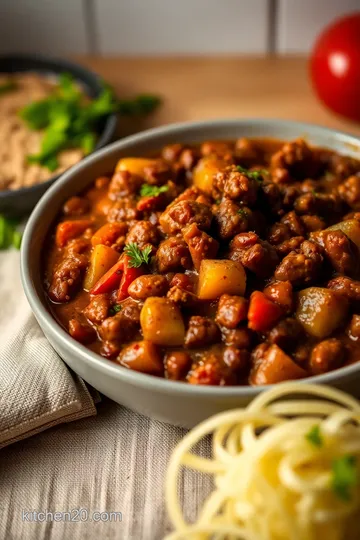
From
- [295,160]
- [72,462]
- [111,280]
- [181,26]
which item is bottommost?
[72,462]

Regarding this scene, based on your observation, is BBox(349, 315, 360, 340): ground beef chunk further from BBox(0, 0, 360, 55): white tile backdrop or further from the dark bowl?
BBox(0, 0, 360, 55): white tile backdrop

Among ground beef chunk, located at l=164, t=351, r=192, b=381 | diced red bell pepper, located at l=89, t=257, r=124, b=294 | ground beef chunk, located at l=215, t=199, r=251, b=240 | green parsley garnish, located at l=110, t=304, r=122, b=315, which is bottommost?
ground beef chunk, located at l=164, t=351, r=192, b=381

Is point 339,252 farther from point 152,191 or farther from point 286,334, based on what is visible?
point 152,191

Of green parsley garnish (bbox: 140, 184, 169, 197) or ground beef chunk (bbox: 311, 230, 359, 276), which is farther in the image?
green parsley garnish (bbox: 140, 184, 169, 197)

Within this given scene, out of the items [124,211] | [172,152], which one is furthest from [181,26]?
[124,211]

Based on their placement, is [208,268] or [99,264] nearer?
[208,268]

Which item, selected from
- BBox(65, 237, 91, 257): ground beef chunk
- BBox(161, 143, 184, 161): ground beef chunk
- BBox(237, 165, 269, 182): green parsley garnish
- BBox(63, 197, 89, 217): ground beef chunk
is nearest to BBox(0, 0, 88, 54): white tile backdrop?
BBox(161, 143, 184, 161): ground beef chunk

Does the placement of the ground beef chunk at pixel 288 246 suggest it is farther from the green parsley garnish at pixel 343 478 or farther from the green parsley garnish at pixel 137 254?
the green parsley garnish at pixel 343 478
